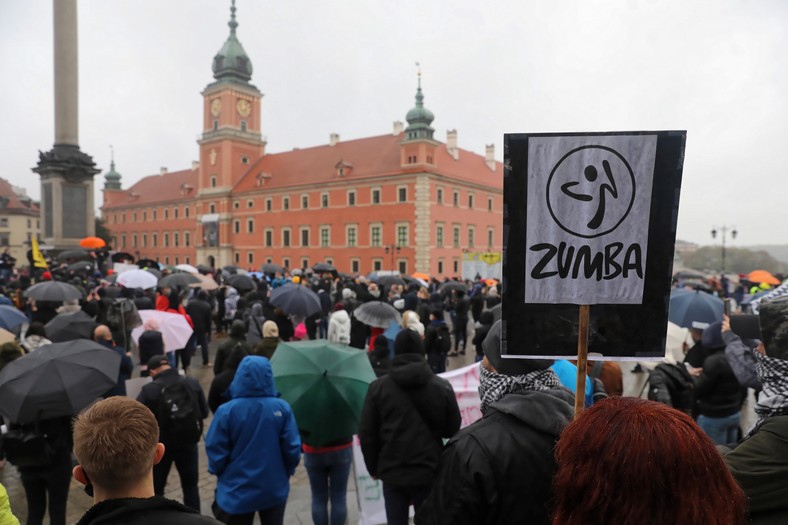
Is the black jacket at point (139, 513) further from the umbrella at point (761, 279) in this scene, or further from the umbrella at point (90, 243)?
the umbrella at point (90, 243)

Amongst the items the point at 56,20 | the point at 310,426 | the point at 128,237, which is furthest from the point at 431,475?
the point at 128,237

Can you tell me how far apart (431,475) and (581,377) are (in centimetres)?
169

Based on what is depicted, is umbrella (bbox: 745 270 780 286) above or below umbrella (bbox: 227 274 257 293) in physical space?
above

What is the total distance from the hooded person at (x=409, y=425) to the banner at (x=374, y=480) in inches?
36.6

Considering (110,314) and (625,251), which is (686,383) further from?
(110,314)

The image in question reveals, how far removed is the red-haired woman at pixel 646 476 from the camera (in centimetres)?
105

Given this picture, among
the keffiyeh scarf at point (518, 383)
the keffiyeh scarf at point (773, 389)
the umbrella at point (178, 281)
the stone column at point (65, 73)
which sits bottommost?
the umbrella at point (178, 281)

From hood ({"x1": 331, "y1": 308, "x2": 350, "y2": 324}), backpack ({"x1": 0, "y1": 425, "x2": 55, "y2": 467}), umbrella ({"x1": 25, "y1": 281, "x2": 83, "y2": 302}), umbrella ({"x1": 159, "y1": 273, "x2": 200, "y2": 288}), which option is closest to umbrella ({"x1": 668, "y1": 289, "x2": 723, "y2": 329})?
hood ({"x1": 331, "y1": 308, "x2": 350, "y2": 324})

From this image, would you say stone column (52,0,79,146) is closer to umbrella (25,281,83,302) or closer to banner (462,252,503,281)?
umbrella (25,281,83,302)

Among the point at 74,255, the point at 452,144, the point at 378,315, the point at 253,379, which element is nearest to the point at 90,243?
the point at 74,255

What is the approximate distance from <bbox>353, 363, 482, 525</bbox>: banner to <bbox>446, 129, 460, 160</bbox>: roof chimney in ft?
153

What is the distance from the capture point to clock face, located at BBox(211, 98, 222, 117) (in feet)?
187

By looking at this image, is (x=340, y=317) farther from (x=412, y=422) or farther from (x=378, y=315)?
(x=412, y=422)

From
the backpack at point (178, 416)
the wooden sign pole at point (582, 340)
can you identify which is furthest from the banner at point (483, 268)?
the wooden sign pole at point (582, 340)
